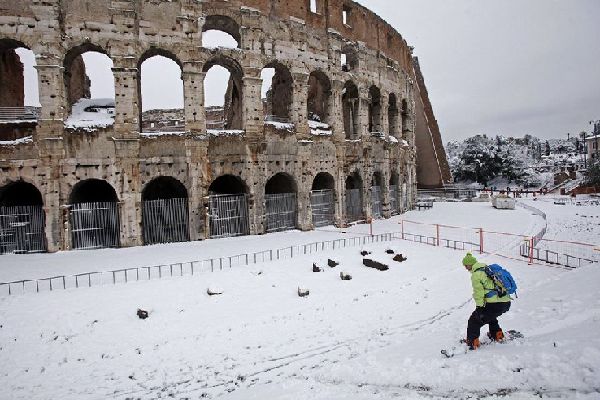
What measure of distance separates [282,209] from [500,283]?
1259cm

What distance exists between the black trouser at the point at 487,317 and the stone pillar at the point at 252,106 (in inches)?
484

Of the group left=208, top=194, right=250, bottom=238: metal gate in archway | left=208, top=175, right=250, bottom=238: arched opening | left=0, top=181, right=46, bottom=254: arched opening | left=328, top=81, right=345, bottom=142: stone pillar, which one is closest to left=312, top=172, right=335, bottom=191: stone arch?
left=328, top=81, right=345, bottom=142: stone pillar

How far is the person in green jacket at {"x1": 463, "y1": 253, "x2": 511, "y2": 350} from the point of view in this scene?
539cm

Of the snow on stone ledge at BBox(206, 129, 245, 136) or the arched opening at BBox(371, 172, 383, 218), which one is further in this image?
the arched opening at BBox(371, 172, 383, 218)

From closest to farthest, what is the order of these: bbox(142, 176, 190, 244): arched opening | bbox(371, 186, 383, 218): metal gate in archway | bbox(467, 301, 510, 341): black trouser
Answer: bbox(467, 301, 510, 341): black trouser, bbox(142, 176, 190, 244): arched opening, bbox(371, 186, 383, 218): metal gate in archway

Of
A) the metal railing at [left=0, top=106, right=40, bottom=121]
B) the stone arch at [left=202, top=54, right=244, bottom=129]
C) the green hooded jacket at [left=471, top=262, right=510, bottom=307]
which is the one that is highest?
the stone arch at [left=202, top=54, right=244, bottom=129]

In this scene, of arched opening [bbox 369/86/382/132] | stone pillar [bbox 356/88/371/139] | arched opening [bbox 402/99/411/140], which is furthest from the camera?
arched opening [bbox 402/99/411/140]

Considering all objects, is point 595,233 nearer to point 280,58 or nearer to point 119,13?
point 280,58

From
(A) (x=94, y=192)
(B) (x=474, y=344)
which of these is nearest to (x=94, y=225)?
(A) (x=94, y=192)

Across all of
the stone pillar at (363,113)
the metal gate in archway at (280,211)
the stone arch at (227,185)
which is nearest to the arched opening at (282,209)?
the metal gate in archway at (280,211)

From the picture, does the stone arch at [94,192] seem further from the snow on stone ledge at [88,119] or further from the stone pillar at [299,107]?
the stone pillar at [299,107]

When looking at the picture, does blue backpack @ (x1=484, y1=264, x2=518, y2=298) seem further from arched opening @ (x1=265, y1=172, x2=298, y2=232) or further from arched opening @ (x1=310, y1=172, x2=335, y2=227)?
arched opening @ (x1=310, y1=172, x2=335, y2=227)

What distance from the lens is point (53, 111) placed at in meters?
13.8

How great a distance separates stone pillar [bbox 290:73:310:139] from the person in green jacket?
12.8 meters
